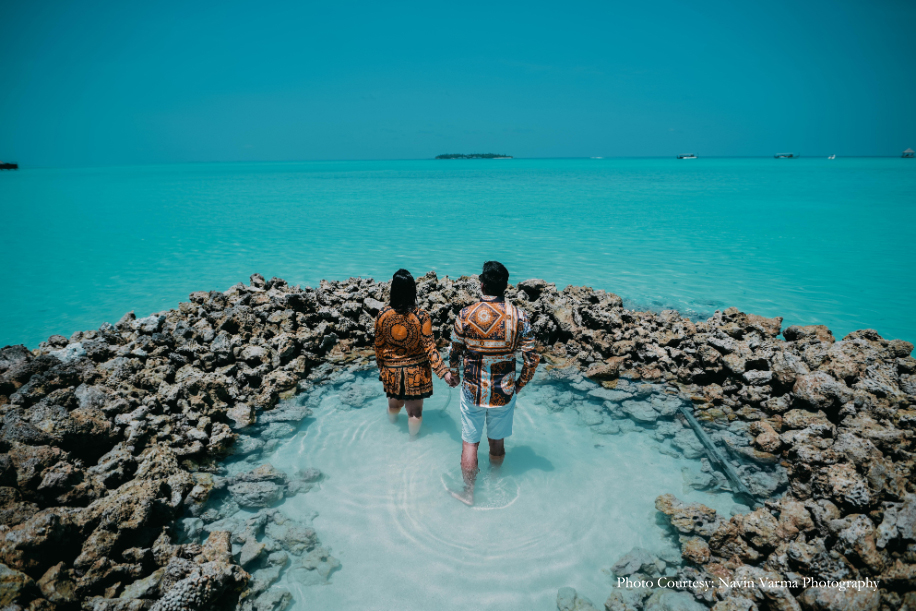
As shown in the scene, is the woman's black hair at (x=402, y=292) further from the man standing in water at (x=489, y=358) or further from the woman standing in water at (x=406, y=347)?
the man standing in water at (x=489, y=358)

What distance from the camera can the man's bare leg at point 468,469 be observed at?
479cm

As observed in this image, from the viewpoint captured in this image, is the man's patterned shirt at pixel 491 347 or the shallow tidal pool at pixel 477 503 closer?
the shallow tidal pool at pixel 477 503

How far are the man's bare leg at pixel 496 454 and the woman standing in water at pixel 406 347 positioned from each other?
97 centimetres

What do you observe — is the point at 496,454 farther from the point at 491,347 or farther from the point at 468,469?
the point at 491,347

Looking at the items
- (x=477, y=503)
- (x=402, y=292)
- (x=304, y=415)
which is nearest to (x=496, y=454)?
(x=477, y=503)

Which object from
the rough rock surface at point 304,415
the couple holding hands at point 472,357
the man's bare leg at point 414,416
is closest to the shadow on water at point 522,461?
the couple holding hands at point 472,357

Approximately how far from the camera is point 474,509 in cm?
486

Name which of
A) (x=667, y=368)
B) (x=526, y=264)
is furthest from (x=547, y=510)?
(x=526, y=264)

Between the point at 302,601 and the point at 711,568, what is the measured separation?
12.3ft

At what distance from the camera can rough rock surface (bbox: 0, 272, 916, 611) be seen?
369 cm

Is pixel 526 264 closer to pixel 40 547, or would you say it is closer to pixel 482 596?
pixel 482 596

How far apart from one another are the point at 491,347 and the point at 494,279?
0.68 metres

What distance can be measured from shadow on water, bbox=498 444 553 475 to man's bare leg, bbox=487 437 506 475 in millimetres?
189

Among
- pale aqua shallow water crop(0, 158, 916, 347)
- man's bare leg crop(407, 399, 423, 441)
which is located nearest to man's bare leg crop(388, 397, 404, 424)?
man's bare leg crop(407, 399, 423, 441)
